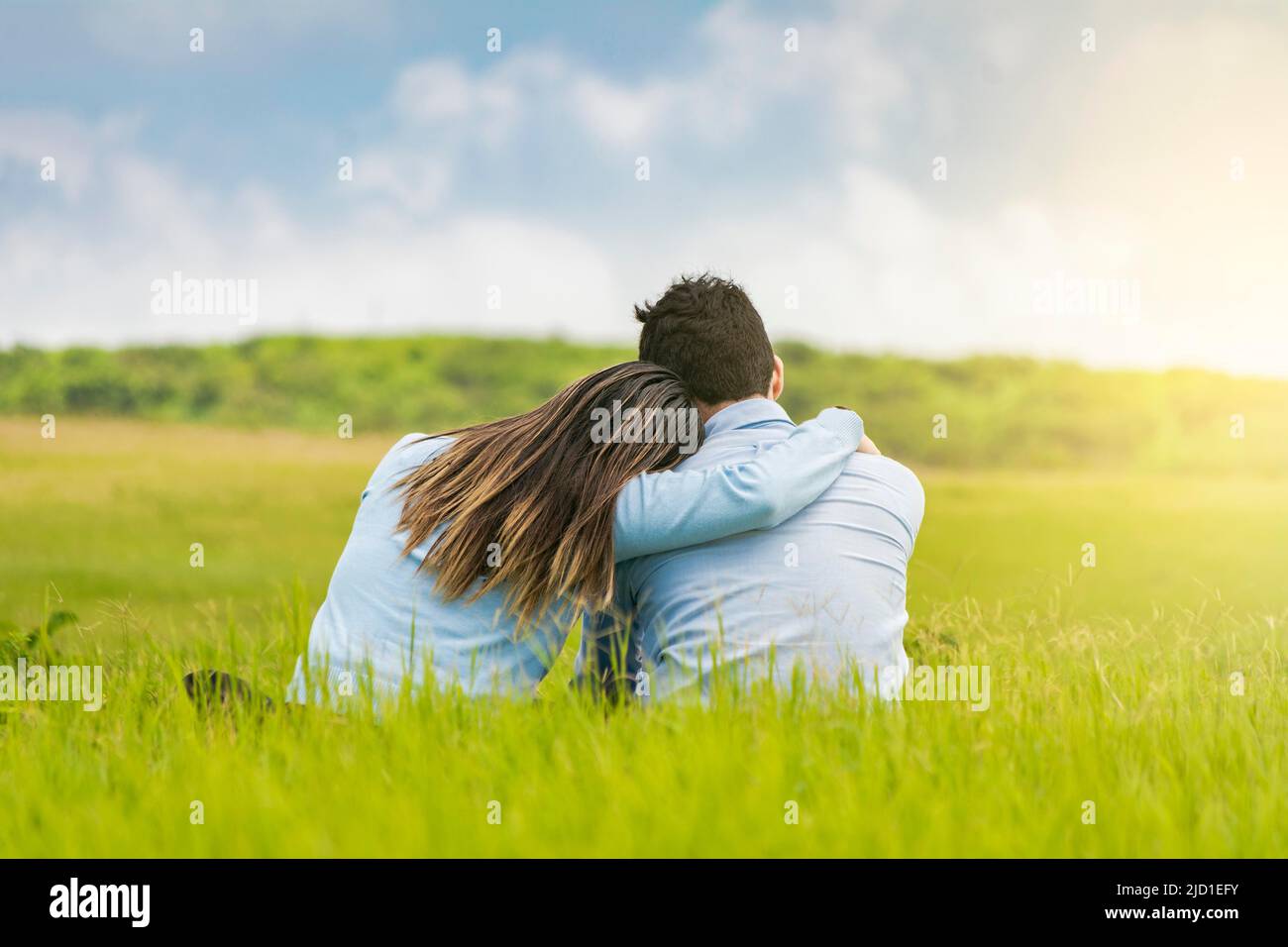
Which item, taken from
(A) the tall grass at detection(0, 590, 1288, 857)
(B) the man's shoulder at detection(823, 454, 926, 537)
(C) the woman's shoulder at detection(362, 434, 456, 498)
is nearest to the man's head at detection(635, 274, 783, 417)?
(B) the man's shoulder at detection(823, 454, 926, 537)

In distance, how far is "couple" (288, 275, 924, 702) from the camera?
3320 millimetres

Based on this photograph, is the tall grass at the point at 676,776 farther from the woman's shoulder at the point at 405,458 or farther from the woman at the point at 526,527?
the woman's shoulder at the point at 405,458

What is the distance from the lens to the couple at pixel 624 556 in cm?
332

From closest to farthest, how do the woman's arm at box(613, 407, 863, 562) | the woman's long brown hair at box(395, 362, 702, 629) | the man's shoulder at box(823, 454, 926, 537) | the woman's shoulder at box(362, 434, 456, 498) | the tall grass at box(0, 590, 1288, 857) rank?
1. the tall grass at box(0, 590, 1288, 857)
2. the woman's arm at box(613, 407, 863, 562)
3. the woman's long brown hair at box(395, 362, 702, 629)
4. the man's shoulder at box(823, 454, 926, 537)
5. the woman's shoulder at box(362, 434, 456, 498)

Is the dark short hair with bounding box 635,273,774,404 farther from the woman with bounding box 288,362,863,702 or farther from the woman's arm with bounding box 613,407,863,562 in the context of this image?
the woman's arm with bounding box 613,407,863,562

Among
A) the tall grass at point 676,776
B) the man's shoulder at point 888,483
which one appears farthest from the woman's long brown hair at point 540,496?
the man's shoulder at point 888,483

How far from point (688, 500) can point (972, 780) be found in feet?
3.61

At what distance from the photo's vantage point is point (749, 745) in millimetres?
2848

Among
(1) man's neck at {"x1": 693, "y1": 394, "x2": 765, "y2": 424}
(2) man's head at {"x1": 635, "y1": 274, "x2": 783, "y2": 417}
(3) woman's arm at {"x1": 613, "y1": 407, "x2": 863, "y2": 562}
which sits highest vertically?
(2) man's head at {"x1": 635, "y1": 274, "x2": 783, "y2": 417}

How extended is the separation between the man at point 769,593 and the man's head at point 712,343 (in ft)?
0.05

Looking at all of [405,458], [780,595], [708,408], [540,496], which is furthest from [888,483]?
[405,458]
